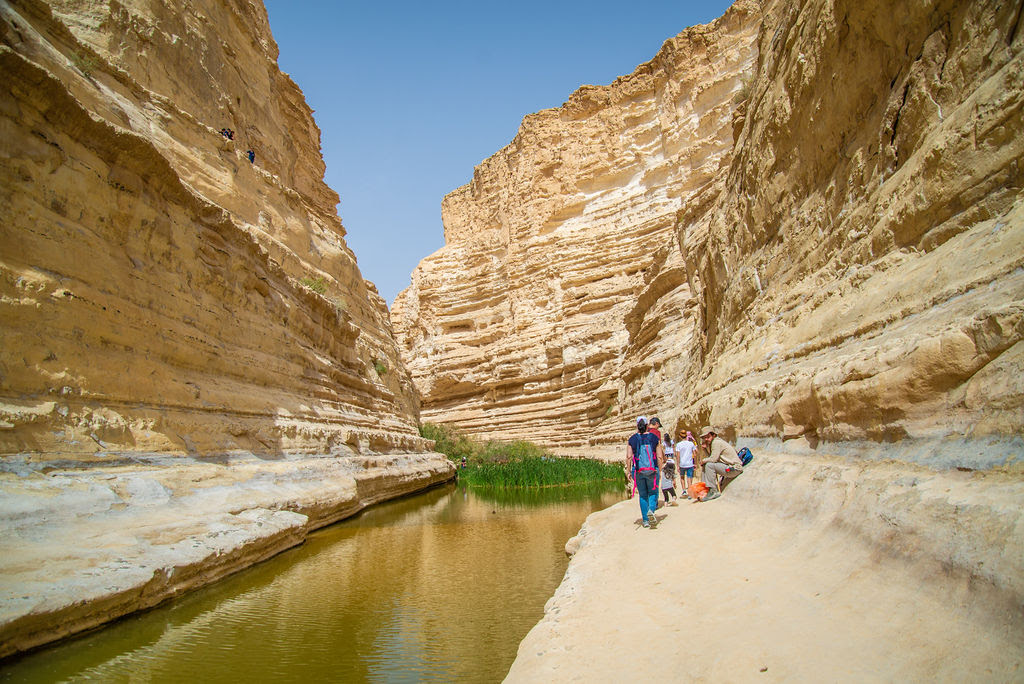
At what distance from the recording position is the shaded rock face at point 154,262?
5.42 metres

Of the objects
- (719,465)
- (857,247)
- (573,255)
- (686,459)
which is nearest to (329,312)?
(686,459)

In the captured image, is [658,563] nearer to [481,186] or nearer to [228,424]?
[228,424]

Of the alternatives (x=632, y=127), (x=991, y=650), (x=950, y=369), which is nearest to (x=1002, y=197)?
(x=950, y=369)

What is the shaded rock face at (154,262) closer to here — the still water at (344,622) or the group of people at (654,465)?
the still water at (344,622)

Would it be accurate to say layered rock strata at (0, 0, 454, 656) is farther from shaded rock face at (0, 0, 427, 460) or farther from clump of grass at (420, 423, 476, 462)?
clump of grass at (420, 423, 476, 462)

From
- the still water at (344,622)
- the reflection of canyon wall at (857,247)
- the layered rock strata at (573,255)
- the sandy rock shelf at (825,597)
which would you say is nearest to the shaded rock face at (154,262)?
the still water at (344,622)

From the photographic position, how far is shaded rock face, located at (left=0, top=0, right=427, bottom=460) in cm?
542

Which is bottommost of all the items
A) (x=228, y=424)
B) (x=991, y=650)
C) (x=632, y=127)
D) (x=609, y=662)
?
(x=609, y=662)

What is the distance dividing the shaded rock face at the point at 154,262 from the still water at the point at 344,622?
222 centimetres

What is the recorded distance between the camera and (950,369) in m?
2.83

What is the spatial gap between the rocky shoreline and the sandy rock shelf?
321 cm

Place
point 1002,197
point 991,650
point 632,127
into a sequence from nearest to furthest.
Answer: point 991,650, point 1002,197, point 632,127

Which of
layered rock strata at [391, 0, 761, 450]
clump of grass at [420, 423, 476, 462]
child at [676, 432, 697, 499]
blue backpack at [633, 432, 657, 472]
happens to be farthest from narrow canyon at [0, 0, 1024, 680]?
layered rock strata at [391, 0, 761, 450]

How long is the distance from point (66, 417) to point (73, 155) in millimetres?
3183
